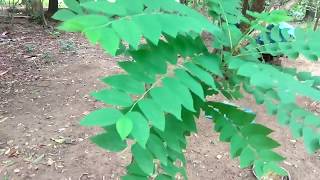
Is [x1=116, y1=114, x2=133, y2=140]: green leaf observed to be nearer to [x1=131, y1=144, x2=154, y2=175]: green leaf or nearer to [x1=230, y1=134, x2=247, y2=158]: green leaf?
[x1=131, y1=144, x2=154, y2=175]: green leaf

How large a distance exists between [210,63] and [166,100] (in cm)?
21

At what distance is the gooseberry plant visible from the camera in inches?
32.2

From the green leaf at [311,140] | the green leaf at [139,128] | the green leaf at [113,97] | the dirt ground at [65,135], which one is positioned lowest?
the dirt ground at [65,135]

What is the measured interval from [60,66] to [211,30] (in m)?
4.05

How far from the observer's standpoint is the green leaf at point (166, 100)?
0.88 meters

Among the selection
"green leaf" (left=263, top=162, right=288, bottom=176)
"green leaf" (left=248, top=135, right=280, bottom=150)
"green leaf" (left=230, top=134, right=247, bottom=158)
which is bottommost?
"green leaf" (left=263, top=162, right=288, bottom=176)

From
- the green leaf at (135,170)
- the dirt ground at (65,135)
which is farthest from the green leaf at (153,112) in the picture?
the dirt ground at (65,135)

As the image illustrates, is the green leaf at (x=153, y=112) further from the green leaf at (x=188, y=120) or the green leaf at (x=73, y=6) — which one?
the green leaf at (x=73, y=6)

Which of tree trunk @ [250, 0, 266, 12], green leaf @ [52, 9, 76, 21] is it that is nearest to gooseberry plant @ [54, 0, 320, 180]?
green leaf @ [52, 9, 76, 21]

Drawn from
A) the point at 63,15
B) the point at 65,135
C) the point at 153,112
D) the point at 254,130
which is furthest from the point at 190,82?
the point at 65,135

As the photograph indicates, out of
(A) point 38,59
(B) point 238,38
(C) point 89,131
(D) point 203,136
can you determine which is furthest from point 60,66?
(B) point 238,38

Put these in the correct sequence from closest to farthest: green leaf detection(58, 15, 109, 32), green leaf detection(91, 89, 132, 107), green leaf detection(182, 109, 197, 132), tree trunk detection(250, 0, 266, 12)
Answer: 1. green leaf detection(58, 15, 109, 32)
2. green leaf detection(91, 89, 132, 107)
3. green leaf detection(182, 109, 197, 132)
4. tree trunk detection(250, 0, 266, 12)

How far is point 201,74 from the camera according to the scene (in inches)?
38.8

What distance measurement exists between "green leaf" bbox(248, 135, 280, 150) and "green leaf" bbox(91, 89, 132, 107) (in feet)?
1.25
